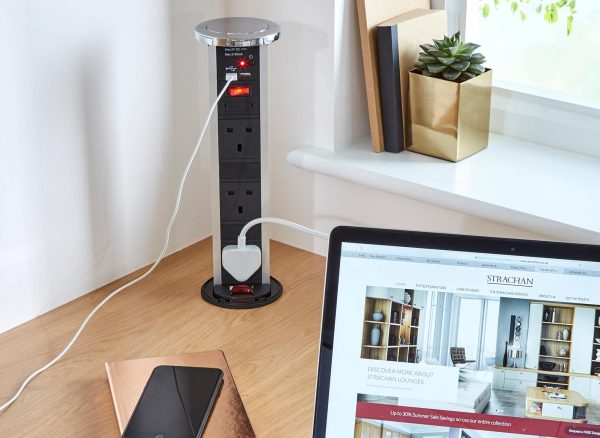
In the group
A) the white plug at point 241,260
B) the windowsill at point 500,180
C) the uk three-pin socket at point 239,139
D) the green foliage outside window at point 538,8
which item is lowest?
the white plug at point 241,260

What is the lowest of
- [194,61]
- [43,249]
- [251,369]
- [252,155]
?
[251,369]

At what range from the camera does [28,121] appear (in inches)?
47.4

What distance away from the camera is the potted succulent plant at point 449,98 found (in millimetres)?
1343

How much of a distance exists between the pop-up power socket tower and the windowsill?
0.51ft

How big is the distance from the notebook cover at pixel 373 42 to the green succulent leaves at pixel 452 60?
77 millimetres

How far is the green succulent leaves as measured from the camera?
4.40 ft

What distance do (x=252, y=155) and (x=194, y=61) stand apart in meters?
0.24

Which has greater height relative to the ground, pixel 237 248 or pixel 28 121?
pixel 28 121

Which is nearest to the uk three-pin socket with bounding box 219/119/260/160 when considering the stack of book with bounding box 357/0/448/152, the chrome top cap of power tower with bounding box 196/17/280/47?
the chrome top cap of power tower with bounding box 196/17/280/47

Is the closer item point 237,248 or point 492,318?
point 492,318

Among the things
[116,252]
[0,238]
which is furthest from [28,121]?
[116,252]

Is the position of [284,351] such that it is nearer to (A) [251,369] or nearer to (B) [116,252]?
(A) [251,369]

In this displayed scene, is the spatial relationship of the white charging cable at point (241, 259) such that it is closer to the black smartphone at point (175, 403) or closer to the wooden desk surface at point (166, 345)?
the wooden desk surface at point (166, 345)

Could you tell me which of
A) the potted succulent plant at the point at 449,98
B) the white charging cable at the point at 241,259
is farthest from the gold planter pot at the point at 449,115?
the white charging cable at the point at 241,259
